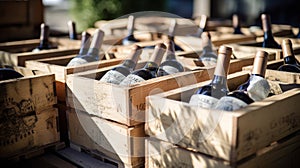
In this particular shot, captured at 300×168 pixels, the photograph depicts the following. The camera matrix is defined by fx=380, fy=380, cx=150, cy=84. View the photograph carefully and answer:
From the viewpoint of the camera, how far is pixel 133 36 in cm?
325

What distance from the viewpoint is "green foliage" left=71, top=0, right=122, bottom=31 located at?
586 centimetres

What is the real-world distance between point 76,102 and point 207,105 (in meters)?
0.65

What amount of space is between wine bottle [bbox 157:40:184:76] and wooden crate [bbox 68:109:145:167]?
42 cm

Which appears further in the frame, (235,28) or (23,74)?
(235,28)

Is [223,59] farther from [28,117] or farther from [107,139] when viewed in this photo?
[28,117]

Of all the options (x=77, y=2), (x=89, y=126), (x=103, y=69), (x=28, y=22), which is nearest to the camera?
(x=89, y=126)

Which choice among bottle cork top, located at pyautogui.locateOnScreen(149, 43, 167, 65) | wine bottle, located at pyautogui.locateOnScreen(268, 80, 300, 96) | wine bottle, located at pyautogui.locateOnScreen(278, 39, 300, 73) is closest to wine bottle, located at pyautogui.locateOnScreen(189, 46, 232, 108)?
wine bottle, located at pyautogui.locateOnScreen(268, 80, 300, 96)

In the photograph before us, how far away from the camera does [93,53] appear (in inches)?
87.4

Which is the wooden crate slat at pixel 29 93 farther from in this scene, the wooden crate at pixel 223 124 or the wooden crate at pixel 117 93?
the wooden crate at pixel 223 124

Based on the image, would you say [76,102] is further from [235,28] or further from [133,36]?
[235,28]

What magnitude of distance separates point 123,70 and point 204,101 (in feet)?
1.90

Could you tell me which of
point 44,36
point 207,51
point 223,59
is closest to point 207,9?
point 44,36

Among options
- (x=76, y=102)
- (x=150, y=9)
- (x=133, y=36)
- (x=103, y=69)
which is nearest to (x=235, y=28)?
(x=133, y=36)

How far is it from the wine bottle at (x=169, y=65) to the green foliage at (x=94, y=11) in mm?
4049
